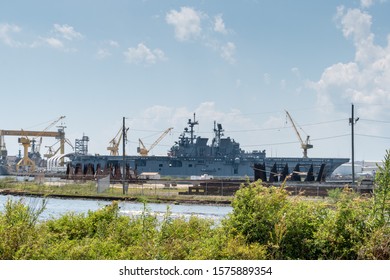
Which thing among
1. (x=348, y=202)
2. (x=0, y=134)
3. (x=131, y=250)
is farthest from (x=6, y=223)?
(x=0, y=134)

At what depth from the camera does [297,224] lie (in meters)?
9.89

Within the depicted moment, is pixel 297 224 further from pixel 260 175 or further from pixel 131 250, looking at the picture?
pixel 260 175

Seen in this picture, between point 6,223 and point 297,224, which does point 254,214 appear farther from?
point 6,223

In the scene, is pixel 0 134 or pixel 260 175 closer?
pixel 260 175

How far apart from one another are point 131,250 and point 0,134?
138 m

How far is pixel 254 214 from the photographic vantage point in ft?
31.8

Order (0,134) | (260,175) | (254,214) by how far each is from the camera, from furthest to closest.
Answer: (0,134) < (260,175) < (254,214)

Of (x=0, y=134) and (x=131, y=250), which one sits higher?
(x=0, y=134)

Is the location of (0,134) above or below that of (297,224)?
above
